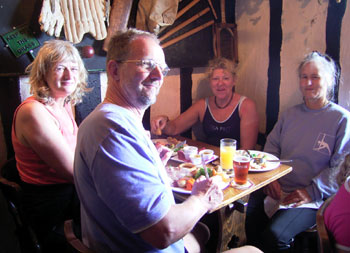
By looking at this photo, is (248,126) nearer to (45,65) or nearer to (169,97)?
(169,97)

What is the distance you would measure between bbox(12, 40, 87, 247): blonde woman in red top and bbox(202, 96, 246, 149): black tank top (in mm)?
1322

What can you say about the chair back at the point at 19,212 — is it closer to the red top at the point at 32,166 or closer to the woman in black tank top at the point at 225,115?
the red top at the point at 32,166

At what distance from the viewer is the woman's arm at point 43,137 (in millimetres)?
1460

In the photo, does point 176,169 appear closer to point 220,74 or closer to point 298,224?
point 298,224

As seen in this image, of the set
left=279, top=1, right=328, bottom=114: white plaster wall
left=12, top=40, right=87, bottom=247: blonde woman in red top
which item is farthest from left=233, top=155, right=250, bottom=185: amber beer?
left=279, top=1, right=328, bottom=114: white plaster wall

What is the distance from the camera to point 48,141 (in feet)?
4.84

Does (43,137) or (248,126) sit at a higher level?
(43,137)

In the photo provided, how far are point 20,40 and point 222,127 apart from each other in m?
1.80

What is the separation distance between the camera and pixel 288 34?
2.47 meters

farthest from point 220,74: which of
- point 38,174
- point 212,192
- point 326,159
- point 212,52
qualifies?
point 38,174

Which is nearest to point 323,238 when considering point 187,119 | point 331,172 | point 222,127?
point 331,172

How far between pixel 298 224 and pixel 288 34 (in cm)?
175

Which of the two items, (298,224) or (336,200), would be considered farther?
(298,224)

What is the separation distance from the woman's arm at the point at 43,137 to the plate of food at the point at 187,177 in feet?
2.07
